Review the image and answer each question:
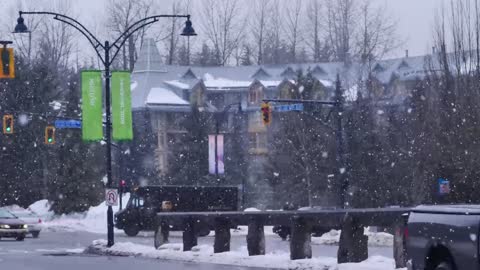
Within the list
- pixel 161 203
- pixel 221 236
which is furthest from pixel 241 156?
pixel 221 236

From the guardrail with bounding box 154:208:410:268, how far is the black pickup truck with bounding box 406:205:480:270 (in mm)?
3132

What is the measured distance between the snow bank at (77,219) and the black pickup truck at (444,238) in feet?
134

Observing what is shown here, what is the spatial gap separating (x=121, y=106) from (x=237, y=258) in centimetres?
1248

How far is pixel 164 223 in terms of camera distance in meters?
30.5

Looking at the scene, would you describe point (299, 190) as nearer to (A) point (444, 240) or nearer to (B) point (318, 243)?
(B) point (318, 243)

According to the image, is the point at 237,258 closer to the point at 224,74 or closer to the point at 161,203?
the point at 161,203

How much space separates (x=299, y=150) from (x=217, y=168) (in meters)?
15.9

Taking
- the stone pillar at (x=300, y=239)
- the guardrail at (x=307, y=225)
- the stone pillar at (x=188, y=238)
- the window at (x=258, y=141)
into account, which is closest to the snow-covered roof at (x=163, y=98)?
the window at (x=258, y=141)

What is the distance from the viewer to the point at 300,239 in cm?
2367

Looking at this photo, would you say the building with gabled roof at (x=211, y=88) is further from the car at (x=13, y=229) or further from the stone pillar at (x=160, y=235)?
the stone pillar at (x=160, y=235)

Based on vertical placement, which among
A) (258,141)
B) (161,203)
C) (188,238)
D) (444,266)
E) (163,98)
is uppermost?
(163,98)

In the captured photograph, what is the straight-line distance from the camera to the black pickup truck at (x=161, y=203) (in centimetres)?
4916

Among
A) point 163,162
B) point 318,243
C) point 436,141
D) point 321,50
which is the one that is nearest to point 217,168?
point 436,141

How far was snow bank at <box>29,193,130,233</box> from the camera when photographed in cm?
5888
